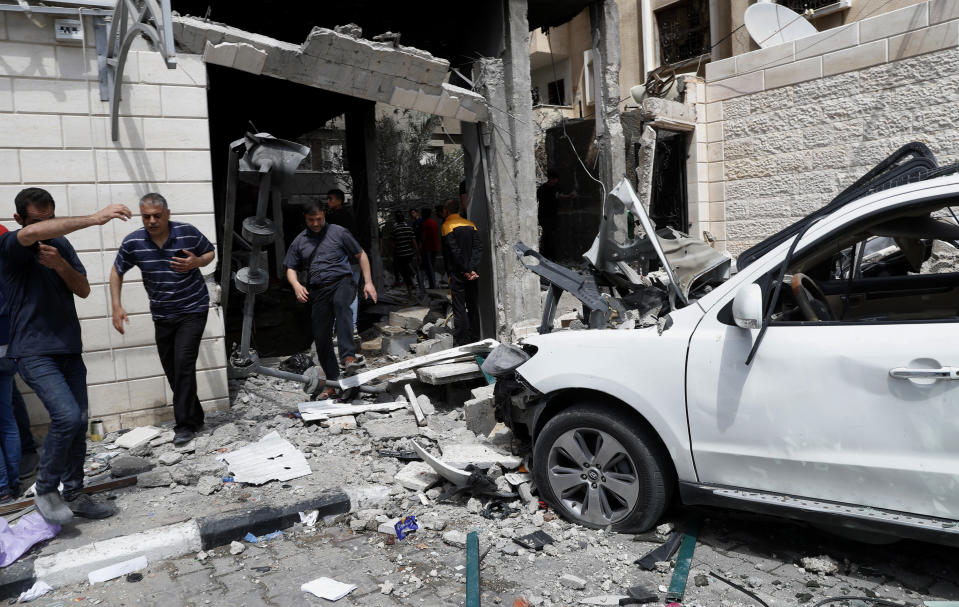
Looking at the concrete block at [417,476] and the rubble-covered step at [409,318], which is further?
→ the rubble-covered step at [409,318]

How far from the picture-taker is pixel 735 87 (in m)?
10.7

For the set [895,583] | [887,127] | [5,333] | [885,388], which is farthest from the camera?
[887,127]

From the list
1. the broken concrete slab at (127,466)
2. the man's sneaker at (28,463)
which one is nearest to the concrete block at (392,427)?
the broken concrete slab at (127,466)

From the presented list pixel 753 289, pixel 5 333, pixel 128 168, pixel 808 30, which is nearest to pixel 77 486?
pixel 5 333

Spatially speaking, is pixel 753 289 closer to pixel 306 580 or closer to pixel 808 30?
pixel 306 580

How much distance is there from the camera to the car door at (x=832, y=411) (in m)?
2.82

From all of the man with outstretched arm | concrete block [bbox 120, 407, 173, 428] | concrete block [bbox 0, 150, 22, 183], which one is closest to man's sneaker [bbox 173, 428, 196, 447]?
concrete block [bbox 120, 407, 173, 428]

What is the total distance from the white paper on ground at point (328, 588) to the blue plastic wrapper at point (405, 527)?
22.6 inches

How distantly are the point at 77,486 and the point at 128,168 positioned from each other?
3011mm

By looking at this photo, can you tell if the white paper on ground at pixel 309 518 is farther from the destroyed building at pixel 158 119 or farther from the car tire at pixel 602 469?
the destroyed building at pixel 158 119

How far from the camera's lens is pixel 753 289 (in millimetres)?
3080

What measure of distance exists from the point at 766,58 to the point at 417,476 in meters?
8.80

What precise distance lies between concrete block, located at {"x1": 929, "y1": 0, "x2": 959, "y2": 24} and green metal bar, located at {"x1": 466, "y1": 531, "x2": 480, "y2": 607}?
8.71 metres

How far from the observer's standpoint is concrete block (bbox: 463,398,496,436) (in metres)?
5.57
